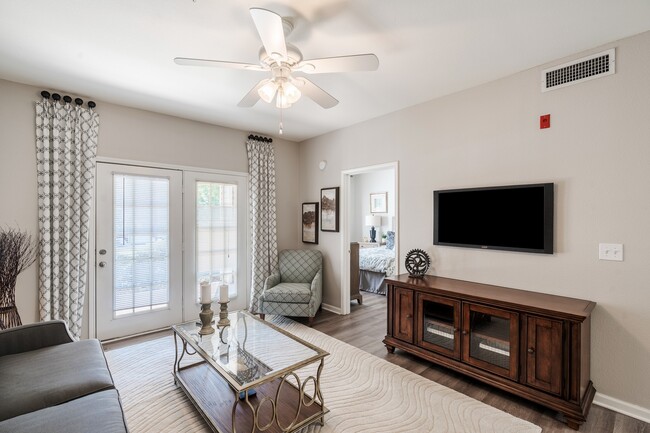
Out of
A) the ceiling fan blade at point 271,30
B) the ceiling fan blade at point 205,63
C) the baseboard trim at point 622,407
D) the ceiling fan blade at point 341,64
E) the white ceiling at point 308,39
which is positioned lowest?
the baseboard trim at point 622,407

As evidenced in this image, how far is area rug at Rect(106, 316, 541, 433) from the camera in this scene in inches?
79.3

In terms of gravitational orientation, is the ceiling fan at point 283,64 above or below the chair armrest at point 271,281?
above

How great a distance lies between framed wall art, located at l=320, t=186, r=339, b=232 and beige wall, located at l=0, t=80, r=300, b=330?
618 mm

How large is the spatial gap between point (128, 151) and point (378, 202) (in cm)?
545

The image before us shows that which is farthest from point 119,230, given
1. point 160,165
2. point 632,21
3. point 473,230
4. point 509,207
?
point 632,21

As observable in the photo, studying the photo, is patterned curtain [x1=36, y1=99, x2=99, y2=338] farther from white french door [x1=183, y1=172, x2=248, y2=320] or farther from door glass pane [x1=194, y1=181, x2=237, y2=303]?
door glass pane [x1=194, y1=181, x2=237, y2=303]

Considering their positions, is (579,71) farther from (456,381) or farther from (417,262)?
(456,381)

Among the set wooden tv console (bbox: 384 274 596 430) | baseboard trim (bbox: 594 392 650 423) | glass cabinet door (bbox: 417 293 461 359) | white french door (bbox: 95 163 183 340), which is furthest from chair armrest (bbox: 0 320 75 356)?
baseboard trim (bbox: 594 392 650 423)

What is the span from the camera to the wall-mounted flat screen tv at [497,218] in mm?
2488

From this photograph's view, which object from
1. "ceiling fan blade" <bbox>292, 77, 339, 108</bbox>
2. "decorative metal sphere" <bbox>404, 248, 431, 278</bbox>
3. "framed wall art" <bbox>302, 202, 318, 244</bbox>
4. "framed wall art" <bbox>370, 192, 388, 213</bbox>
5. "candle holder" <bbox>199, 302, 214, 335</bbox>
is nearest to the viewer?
"ceiling fan blade" <bbox>292, 77, 339, 108</bbox>

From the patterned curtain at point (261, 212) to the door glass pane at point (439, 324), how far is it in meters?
2.45

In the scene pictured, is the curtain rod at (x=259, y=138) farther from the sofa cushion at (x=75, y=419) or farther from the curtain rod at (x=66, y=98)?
the sofa cushion at (x=75, y=419)

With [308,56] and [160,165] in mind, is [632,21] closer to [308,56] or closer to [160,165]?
[308,56]

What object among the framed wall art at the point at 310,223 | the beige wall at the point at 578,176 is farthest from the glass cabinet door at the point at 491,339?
the framed wall art at the point at 310,223
